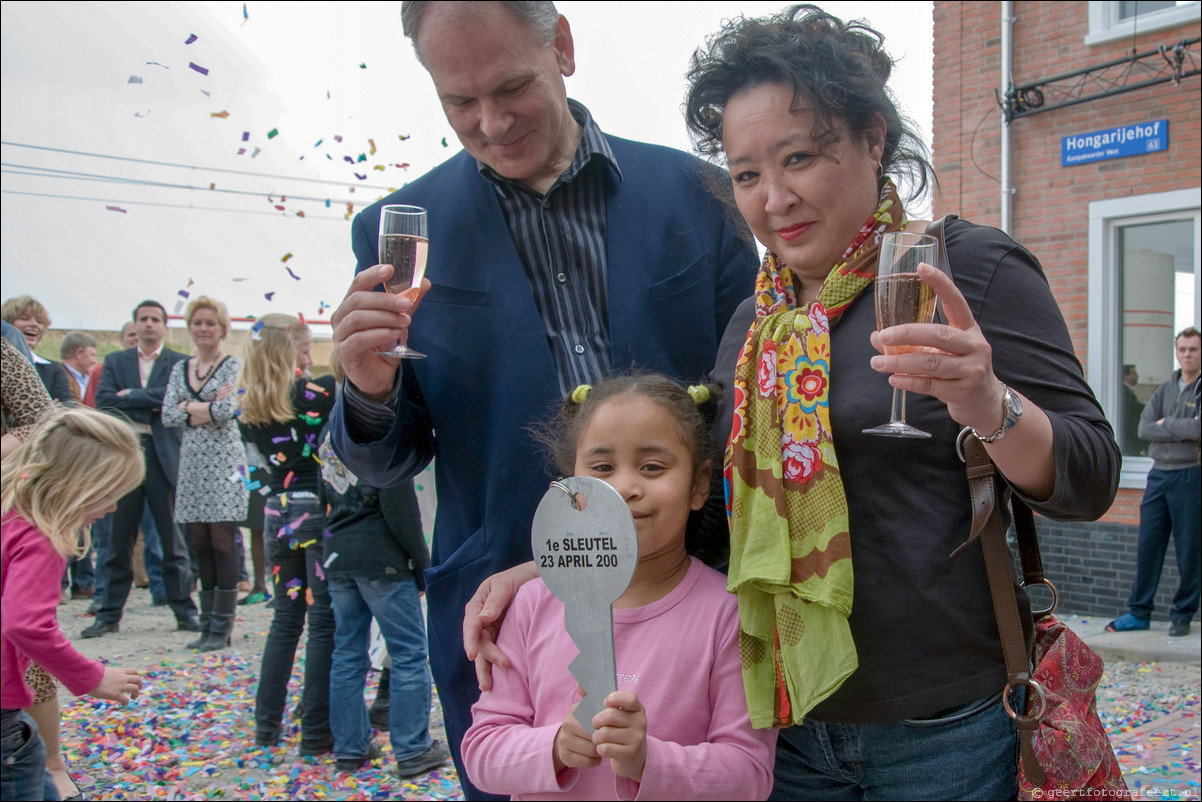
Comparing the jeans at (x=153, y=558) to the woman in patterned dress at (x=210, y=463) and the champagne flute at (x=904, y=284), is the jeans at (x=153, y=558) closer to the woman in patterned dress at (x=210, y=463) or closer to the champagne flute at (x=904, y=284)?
the woman in patterned dress at (x=210, y=463)

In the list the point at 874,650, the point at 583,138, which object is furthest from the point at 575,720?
the point at 583,138

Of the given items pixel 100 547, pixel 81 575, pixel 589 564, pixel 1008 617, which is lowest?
pixel 81 575

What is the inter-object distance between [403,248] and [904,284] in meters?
0.87

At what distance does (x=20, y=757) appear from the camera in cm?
283

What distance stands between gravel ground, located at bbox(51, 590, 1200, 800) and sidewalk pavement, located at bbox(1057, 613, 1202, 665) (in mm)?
98

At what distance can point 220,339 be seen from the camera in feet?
22.9

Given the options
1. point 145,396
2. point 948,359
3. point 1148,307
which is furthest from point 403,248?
point 1148,307

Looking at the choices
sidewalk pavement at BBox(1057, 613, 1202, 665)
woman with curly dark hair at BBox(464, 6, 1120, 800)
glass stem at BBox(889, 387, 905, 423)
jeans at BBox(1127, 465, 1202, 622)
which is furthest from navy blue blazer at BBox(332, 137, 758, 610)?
jeans at BBox(1127, 465, 1202, 622)

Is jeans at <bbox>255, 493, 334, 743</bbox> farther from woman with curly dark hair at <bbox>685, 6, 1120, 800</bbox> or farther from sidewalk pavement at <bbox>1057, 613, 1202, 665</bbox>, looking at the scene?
sidewalk pavement at <bbox>1057, 613, 1202, 665</bbox>

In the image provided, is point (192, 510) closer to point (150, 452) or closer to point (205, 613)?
point (205, 613)

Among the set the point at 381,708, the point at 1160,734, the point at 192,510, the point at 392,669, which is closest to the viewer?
the point at 392,669

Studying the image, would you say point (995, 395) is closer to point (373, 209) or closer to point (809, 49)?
point (809, 49)

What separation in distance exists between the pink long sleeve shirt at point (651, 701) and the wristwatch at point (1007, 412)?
528 millimetres

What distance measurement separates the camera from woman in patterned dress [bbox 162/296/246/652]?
6688 mm
